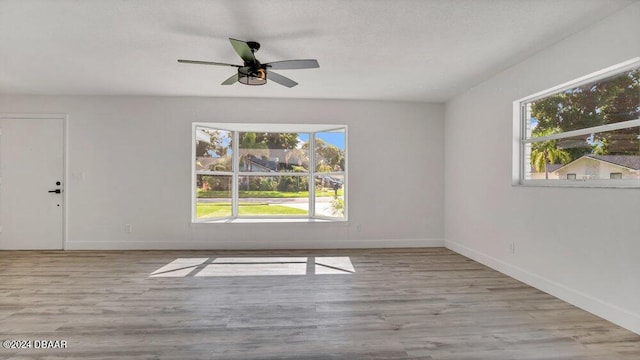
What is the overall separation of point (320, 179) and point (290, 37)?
9.44 ft

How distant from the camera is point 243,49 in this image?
2.45m

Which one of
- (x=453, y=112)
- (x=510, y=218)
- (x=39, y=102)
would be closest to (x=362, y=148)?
(x=453, y=112)

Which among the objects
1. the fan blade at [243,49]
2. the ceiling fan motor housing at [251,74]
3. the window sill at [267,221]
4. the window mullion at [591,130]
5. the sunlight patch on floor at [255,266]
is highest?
the fan blade at [243,49]

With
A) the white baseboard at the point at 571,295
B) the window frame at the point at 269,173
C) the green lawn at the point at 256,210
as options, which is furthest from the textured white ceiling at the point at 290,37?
the white baseboard at the point at 571,295

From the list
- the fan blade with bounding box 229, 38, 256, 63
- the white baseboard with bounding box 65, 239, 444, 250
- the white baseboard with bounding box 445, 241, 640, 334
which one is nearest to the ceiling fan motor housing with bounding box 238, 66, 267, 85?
the fan blade with bounding box 229, 38, 256, 63

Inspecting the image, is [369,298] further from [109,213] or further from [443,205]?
[109,213]

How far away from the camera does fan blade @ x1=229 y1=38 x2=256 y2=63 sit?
233cm

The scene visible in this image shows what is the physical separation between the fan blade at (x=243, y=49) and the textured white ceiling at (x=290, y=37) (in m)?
0.23

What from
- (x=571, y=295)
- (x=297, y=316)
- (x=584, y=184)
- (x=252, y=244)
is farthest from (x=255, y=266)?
(x=584, y=184)

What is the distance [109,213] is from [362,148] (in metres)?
4.03

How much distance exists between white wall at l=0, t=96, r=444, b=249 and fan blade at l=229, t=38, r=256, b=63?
2196 mm

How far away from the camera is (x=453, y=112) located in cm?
474

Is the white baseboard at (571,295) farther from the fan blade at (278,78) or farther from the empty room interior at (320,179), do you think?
the fan blade at (278,78)

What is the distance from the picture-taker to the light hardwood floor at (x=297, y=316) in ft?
6.50
